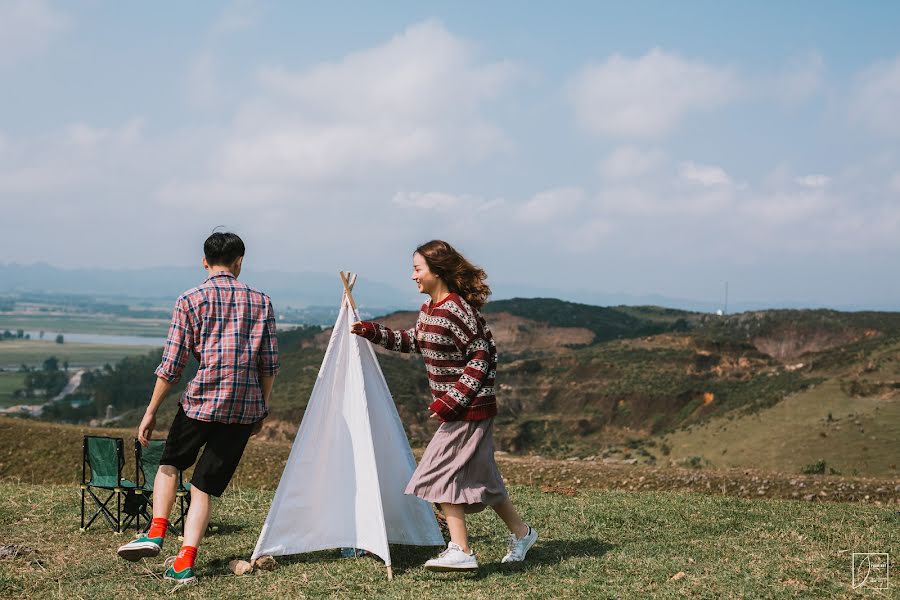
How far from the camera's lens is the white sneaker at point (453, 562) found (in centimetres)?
559

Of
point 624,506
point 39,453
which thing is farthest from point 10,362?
point 624,506

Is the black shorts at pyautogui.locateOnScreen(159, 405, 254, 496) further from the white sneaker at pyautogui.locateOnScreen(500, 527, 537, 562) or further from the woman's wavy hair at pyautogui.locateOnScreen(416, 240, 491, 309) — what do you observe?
the white sneaker at pyautogui.locateOnScreen(500, 527, 537, 562)

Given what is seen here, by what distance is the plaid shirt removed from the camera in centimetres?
548

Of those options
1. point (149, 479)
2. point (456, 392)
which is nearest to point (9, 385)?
point (149, 479)

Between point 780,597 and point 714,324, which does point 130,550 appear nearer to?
point 780,597

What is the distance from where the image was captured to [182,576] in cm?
553

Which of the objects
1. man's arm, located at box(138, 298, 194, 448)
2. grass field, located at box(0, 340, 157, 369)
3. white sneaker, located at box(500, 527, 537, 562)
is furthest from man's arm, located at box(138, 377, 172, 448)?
grass field, located at box(0, 340, 157, 369)

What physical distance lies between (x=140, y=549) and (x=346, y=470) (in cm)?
143

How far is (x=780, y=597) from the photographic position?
518 cm

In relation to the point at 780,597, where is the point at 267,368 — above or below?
above

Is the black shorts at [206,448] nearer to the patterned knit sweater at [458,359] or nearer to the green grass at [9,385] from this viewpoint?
the patterned knit sweater at [458,359]

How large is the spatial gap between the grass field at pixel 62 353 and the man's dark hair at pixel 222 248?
406 ft

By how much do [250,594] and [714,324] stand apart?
50746mm

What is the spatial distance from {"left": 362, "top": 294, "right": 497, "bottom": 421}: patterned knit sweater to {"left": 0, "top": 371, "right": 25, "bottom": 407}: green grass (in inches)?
3221
